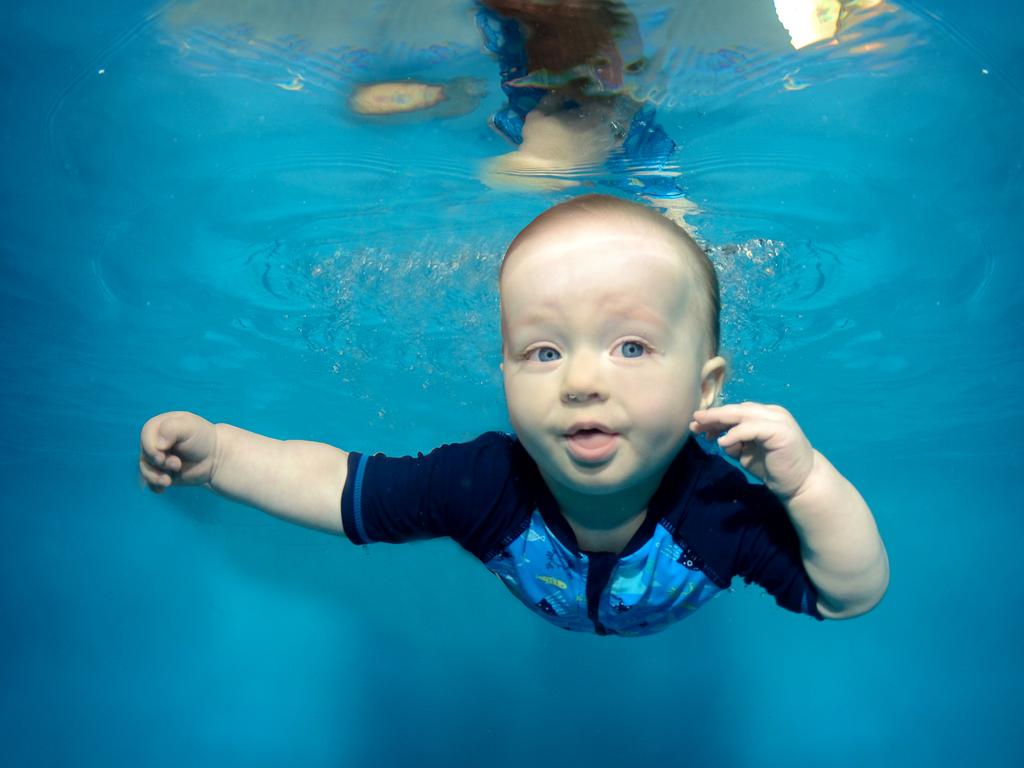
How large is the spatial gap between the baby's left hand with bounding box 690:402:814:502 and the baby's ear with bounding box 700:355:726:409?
39 cm

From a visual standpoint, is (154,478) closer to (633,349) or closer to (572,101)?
Answer: (633,349)

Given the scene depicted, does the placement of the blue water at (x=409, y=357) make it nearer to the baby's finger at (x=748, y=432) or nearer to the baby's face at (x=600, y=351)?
the baby's face at (x=600, y=351)

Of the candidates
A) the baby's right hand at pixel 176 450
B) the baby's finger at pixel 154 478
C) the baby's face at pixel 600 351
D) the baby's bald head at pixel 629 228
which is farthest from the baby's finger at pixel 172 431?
the baby's bald head at pixel 629 228

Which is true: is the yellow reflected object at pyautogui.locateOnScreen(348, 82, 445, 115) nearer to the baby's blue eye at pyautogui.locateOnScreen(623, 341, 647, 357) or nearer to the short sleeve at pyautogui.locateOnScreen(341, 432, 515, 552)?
the short sleeve at pyautogui.locateOnScreen(341, 432, 515, 552)

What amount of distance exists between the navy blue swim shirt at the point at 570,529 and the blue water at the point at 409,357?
317cm

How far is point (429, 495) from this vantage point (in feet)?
12.4

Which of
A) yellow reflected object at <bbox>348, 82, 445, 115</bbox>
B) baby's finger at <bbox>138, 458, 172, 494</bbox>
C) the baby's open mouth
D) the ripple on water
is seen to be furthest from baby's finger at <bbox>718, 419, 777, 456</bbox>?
the ripple on water

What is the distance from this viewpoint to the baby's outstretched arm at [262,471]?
3.52 m

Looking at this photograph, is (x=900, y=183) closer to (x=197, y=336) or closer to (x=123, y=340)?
(x=197, y=336)

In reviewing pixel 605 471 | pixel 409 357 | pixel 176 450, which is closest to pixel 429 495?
pixel 605 471

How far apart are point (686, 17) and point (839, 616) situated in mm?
3984

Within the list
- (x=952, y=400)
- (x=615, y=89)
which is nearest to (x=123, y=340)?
(x=615, y=89)

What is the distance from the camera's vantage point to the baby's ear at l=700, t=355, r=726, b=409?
3286 mm

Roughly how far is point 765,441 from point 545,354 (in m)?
0.99
